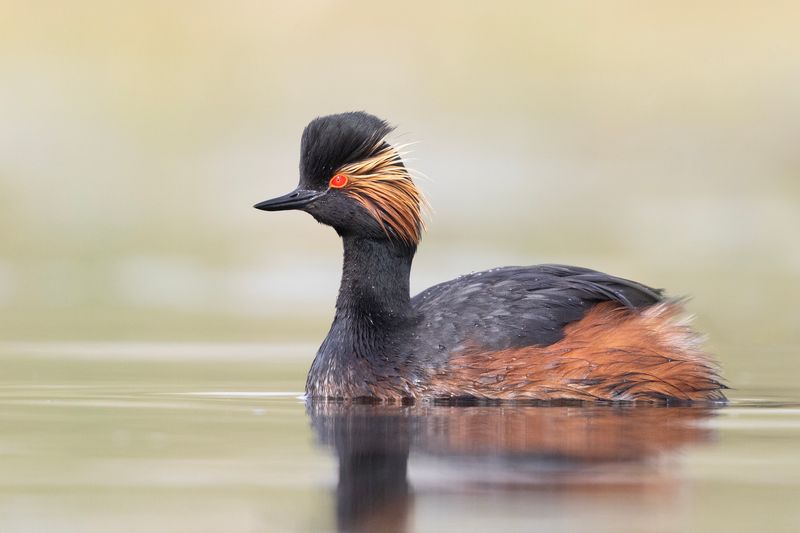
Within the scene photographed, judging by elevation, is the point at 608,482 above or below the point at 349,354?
below

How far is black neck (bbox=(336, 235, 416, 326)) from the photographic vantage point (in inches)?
425

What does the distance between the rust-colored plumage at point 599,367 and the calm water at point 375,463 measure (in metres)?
0.34

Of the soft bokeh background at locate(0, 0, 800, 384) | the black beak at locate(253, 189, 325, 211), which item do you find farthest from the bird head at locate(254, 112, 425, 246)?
the soft bokeh background at locate(0, 0, 800, 384)

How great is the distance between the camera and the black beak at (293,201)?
10648 mm

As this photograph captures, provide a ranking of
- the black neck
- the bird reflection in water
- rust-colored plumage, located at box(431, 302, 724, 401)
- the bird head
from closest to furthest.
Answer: the bird reflection in water → rust-colored plumage, located at box(431, 302, 724, 401) → the bird head → the black neck

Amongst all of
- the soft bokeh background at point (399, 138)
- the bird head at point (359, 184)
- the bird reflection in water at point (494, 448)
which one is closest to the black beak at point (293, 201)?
the bird head at point (359, 184)

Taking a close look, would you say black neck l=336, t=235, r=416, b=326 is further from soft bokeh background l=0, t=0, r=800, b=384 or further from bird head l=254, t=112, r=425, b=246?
soft bokeh background l=0, t=0, r=800, b=384

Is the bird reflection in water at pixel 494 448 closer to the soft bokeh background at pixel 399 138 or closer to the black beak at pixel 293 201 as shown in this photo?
the black beak at pixel 293 201

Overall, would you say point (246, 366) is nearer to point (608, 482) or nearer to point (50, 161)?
point (608, 482)

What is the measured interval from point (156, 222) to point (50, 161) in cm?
512

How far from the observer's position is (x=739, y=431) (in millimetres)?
8797

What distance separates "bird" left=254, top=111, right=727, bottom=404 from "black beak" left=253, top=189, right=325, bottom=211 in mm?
12

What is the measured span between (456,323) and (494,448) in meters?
2.39

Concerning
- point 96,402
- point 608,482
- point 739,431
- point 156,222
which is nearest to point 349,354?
point 96,402
